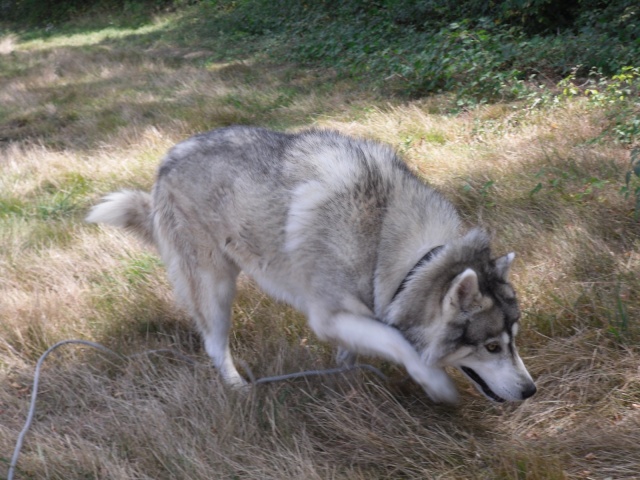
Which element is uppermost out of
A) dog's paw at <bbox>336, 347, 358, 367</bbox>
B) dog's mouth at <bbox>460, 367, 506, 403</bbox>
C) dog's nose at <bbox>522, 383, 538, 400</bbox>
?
dog's nose at <bbox>522, 383, 538, 400</bbox>

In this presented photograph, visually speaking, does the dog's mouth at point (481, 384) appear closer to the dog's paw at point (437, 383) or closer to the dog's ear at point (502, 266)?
the dog's paw at point (437, 383)

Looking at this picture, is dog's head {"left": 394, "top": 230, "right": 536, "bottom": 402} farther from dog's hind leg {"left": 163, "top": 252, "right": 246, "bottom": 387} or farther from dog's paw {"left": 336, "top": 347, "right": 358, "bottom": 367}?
dog's hind leg {"left": 163, "top": 252, "right": 246, "bottom": 387}

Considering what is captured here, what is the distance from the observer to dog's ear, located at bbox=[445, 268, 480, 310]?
2740 mm

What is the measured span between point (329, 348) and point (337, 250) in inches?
29.9

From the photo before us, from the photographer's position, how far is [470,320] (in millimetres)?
2863

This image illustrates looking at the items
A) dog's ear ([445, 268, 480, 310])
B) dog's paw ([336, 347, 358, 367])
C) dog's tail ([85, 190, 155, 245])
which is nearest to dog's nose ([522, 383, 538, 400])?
dog's ear ([445, 268, 480, 310])

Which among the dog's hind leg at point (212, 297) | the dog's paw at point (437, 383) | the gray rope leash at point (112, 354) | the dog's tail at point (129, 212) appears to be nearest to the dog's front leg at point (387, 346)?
the dog's paw at point (437, 383)

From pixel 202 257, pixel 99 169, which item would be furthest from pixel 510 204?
pixel 99 169

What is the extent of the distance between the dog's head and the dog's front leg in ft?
0.21

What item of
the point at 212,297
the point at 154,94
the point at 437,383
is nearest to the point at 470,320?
the point at 437,383

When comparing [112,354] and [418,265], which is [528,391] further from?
[112,354]

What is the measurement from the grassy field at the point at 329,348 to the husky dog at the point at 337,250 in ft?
0.84

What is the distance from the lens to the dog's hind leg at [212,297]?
3.70 m

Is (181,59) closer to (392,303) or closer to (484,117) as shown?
(484,117)
